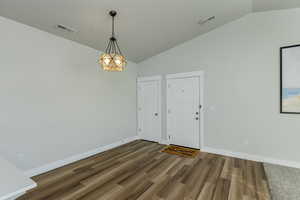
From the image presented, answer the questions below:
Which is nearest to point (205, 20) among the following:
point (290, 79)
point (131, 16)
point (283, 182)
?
point (131, 16)

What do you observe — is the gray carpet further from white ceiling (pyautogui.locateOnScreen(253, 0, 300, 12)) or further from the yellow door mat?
white ceiling (pyautogui.locateOnScreen(253, 0, 300, 12))

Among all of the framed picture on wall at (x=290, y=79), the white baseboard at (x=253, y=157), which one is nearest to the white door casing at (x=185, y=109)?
the white baseboard at (x=253, y=157)

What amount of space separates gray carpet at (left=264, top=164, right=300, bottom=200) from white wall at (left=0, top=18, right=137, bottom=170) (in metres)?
3.69

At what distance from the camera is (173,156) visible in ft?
11.1

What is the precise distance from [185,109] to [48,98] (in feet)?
11.2

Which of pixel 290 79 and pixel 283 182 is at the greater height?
pixel 290 79

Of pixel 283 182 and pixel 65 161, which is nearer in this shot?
pixel 283 182

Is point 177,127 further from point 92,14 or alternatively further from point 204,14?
point 92,14

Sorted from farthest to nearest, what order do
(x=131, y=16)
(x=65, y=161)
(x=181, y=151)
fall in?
(x=181, y=151) → (x=65, y=161) → (x=131, y=16)

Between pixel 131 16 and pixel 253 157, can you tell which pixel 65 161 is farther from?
pixel 253 157

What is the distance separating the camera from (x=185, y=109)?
3988 mm

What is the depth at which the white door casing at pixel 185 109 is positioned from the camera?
12.4 feet

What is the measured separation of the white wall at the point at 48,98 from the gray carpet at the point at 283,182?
369cm

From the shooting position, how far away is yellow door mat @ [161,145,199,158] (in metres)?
3.47
